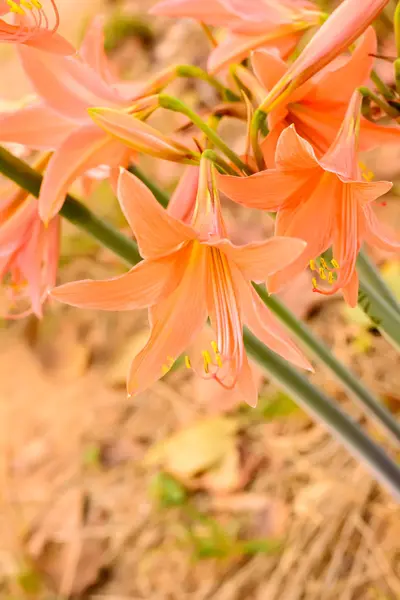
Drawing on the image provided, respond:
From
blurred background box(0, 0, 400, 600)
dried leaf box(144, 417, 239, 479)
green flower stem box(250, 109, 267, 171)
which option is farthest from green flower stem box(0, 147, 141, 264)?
dried leaf box(144, 417, 239, 479)

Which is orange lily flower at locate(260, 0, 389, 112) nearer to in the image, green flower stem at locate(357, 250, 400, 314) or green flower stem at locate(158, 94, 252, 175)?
green flower stem at locate(158, 94, 252, 175)

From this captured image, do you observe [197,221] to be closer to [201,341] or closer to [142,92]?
[142,92]

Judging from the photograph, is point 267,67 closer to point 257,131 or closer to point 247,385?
point 257,131

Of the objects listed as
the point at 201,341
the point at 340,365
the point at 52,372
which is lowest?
the point at 52,372

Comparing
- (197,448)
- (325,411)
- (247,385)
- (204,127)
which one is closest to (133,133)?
(204,127)

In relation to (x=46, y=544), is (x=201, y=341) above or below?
above

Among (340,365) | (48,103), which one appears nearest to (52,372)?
(340,365)
